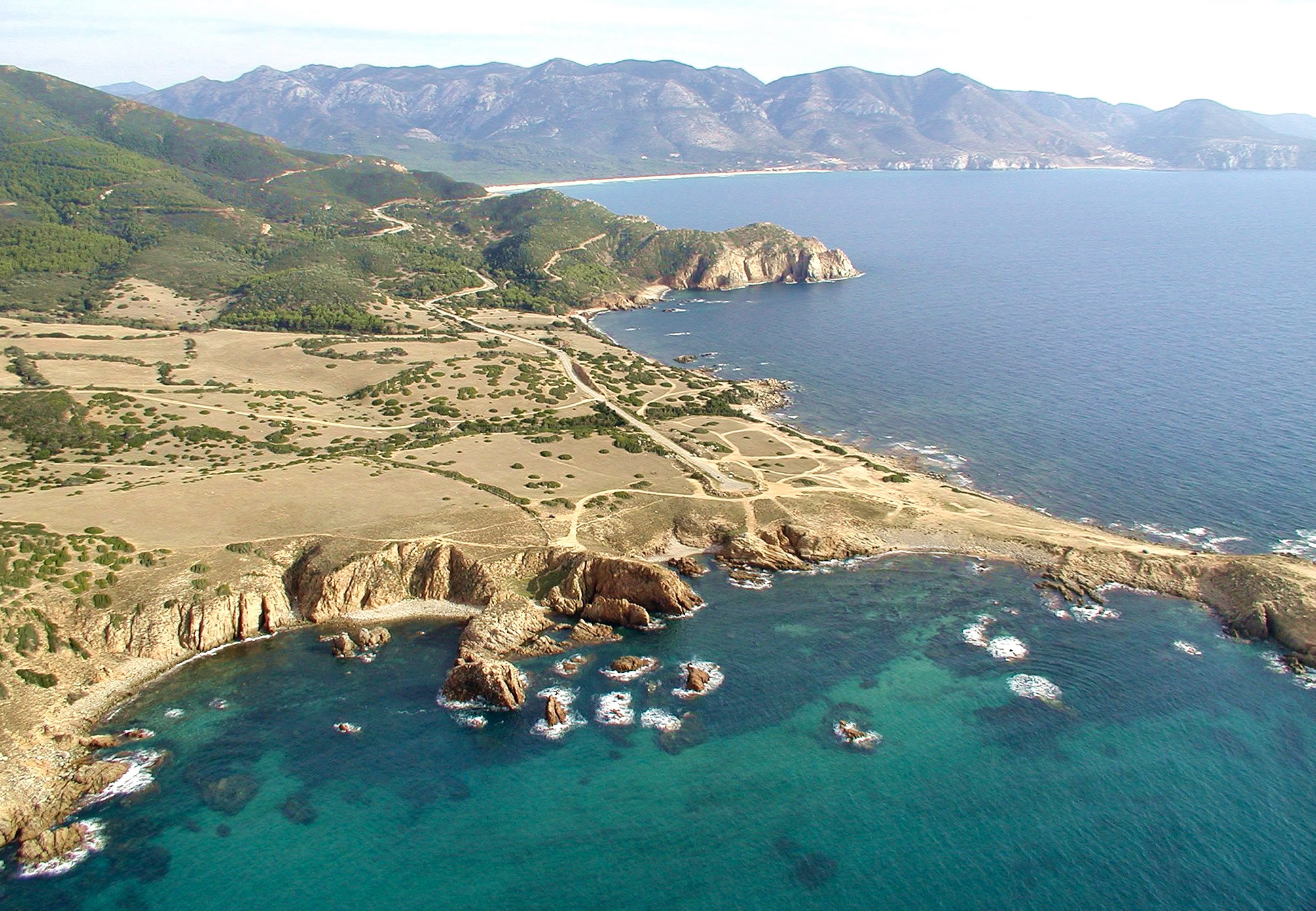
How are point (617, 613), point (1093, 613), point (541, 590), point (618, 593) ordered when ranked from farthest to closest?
point (541, 590) → point (618, 593) → point (1093, 613) → point (617, 613)

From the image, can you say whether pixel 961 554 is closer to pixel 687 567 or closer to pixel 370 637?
pixel 687 567

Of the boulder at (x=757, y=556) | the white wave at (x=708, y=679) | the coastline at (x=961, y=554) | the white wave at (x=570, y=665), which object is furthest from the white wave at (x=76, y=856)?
the boulder at (x=757, y=556)

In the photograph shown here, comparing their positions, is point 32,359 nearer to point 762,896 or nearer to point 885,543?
point 885,543

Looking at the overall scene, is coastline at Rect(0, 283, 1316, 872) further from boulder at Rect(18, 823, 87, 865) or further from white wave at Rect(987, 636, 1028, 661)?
boulder at Rect(18, 823, 87, 865)

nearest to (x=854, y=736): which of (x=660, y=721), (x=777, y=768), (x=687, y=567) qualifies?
(x=777, y=768)

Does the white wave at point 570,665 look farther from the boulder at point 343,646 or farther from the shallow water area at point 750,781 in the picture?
the boulder at point 343,646

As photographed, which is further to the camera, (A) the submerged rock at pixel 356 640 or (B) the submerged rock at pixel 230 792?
(A) the submerged rock at pixel 356 640
